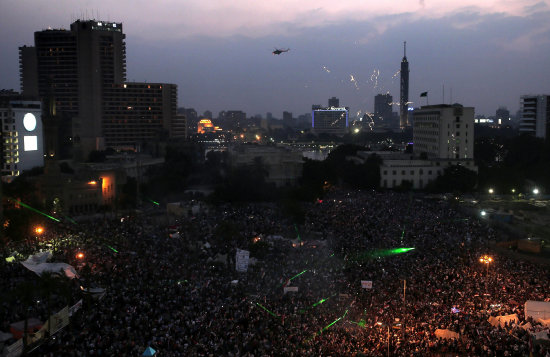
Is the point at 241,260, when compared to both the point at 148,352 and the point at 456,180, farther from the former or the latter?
the point at 456,180


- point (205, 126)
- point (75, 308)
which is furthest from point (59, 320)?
point (205, 126)

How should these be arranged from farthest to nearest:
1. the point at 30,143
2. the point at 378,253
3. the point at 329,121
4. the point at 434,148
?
the point at 329,121 → the point at 30,143 → the point at 434,148 → the point at 378,253

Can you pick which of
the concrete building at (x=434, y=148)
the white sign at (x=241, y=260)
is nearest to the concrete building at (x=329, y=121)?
the concrete building at (x=434, y=148)

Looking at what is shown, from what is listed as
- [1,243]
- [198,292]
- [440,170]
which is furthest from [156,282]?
[440,170]

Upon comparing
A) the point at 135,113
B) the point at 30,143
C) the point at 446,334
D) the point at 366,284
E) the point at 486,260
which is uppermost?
the point at 135,113

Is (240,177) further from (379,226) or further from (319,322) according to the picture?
(319,322)

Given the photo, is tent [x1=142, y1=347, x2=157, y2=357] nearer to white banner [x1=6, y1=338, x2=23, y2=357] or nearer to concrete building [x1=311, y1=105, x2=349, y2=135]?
white banner [x1=6, y1=338, x2=23, y2=357]
